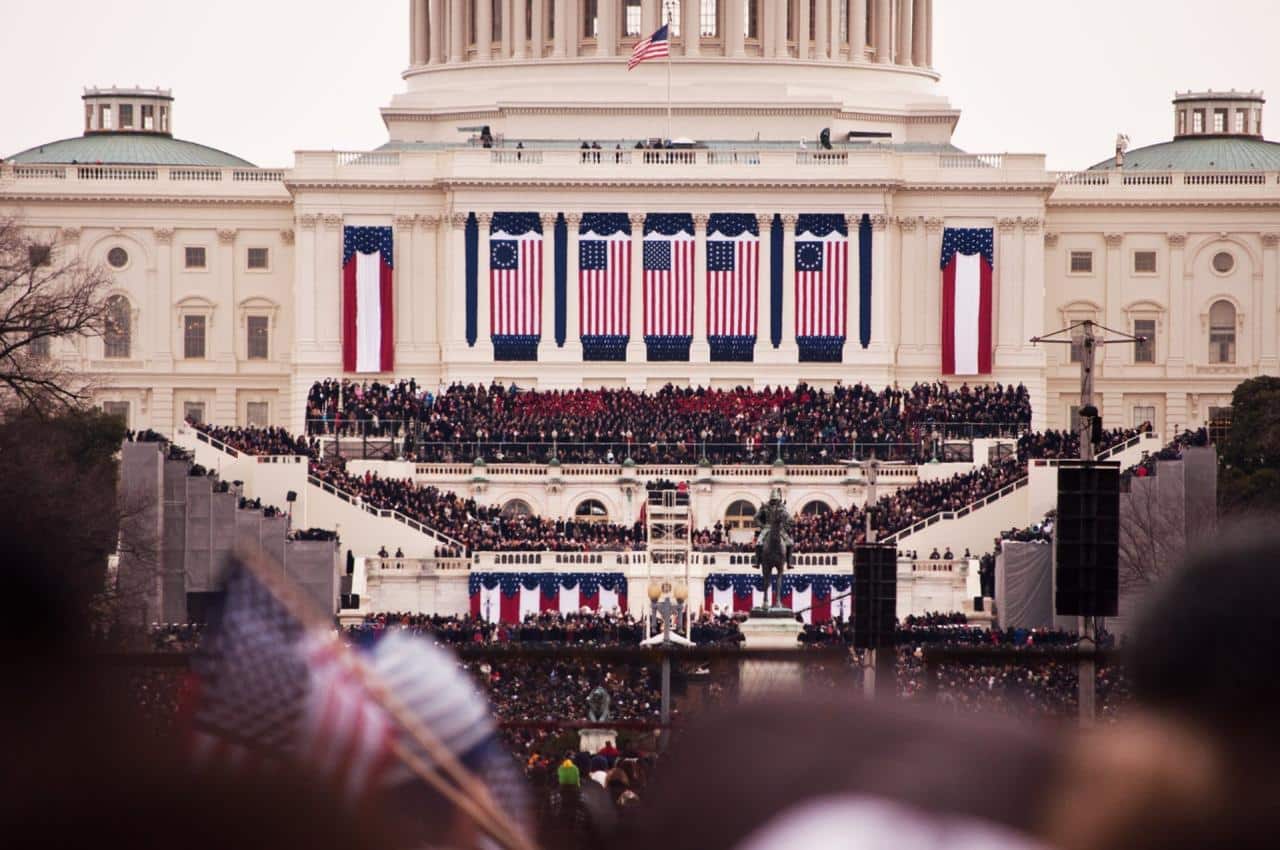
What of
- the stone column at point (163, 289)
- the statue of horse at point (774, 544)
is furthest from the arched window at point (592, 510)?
the stone column at point (163, 289)

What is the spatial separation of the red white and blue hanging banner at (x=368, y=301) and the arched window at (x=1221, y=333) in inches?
1635

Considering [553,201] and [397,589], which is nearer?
[397,589]

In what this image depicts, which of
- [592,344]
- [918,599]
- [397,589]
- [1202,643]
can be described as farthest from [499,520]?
[1202,643]

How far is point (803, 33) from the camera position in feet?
520

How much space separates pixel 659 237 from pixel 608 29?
20.7 metres

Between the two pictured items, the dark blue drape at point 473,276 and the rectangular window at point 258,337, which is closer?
the dark blue drape at point 473,276

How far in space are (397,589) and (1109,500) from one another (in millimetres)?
61665

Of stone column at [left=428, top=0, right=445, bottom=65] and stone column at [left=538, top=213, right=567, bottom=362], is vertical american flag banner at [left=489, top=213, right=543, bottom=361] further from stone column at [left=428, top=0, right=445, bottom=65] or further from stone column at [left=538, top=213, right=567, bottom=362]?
stone column at [left=428, top=0, right=445, bottom=65]

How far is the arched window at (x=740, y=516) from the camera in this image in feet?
391

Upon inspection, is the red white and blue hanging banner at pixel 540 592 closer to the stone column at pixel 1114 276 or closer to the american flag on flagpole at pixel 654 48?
the american flag on flagpole at pixel 654 48

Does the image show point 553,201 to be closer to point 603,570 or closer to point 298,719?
point 603,570

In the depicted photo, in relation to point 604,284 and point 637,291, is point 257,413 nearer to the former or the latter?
point 604,284

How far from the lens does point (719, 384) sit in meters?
140

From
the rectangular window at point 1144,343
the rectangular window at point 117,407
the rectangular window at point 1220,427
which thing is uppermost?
the rectangular window at point 1144,343
